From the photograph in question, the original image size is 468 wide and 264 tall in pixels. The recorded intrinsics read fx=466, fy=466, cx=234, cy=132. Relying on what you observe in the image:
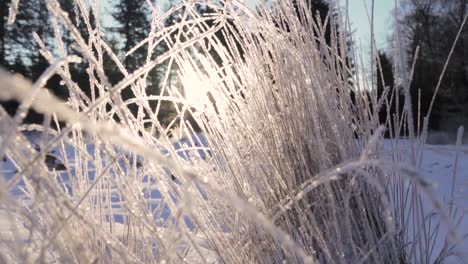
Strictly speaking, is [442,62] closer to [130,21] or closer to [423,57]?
[423,57]

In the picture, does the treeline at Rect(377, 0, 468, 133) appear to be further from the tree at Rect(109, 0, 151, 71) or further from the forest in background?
the tree at Rect(109, 0, 151, 71)

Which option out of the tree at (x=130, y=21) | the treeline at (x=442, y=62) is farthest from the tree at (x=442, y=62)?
the tree at (x=130, y=21)

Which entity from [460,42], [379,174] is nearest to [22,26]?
[460,42]

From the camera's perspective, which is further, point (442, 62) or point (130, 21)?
point (130, 21)

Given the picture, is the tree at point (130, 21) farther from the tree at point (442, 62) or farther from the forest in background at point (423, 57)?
the tree at point (442, 62)

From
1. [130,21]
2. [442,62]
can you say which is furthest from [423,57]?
[130,21]

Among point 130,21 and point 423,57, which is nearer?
point 423,57

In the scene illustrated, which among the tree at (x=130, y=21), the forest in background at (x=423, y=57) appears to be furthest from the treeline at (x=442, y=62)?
the tree at (x=130, y=21)

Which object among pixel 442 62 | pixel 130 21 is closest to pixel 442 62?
pixel 442 62

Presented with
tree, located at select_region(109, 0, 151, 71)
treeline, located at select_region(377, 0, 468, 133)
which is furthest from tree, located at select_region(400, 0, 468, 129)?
tree, located at select_region(109, 0, 151, 71)

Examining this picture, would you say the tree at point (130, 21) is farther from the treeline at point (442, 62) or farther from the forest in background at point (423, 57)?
the treeline at point (442, 62)

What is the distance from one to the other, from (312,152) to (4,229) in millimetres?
1278

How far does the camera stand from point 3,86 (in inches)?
16.3

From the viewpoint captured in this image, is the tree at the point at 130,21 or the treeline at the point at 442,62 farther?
the tree at the point at 130,21
